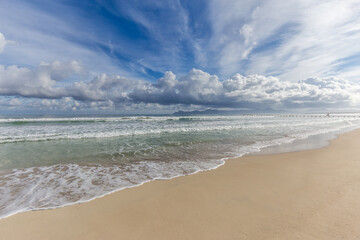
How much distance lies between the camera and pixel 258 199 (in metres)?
3.81

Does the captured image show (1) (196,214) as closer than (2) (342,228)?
No

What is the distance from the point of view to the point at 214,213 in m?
3.25

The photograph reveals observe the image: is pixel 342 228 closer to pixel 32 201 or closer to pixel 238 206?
pixel 238 206

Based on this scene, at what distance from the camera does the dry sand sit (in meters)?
2.74

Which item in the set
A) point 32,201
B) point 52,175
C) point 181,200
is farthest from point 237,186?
point 52,175

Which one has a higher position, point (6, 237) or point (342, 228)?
point (342, 228)

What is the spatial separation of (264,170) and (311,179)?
4.44 feet

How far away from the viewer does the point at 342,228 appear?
275cm

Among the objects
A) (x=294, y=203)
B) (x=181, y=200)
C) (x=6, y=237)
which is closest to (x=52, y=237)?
(x=6, y=237)

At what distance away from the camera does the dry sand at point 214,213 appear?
8.98 ft

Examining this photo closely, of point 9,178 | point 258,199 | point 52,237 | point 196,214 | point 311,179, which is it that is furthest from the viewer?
point 9,178

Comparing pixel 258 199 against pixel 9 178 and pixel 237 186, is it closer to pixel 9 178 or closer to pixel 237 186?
pixel 237 186

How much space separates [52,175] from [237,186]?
20.2ft

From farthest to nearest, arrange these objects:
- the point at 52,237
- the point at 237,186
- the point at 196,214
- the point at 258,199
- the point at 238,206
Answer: the point at 237,186
the point at 258,199
the point at 238,206
the point at 196,214
the point at 52,237
